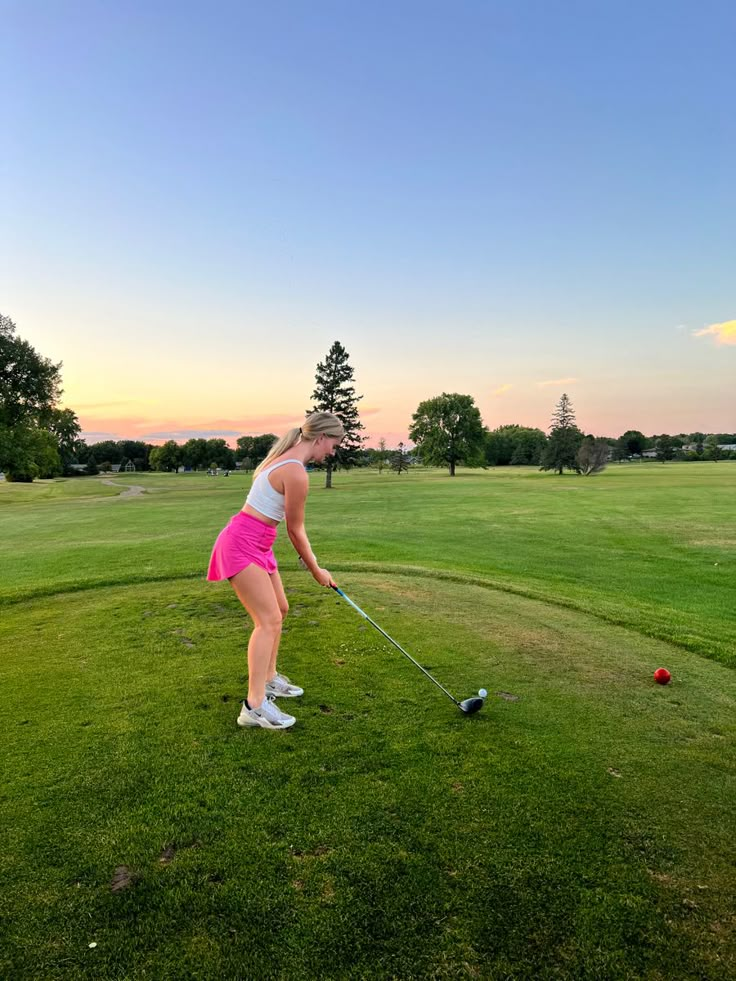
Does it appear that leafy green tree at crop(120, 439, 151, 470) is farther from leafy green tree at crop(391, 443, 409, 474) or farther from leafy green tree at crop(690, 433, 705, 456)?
leafy green tree at crop(690, 433, 705, 456)

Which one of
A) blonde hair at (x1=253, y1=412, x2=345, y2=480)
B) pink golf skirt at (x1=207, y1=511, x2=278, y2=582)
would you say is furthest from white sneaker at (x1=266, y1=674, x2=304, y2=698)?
blonde hair at (x1=253, y1=412, x2=345, y2=480)

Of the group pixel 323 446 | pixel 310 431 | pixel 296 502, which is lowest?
pixel 296 502

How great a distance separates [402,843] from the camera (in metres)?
2.89

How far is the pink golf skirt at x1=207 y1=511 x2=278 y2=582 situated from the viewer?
4.39m

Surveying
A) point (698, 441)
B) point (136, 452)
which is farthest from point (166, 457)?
point (698, 441)

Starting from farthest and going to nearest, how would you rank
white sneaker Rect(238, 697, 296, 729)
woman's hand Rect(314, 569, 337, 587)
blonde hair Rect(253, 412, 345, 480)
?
woman's hand Rect(314, 569, 337, 587) < blonde hair Rect(253, 412, 345, 480) < white sneaker Rect(238, 697, 296, 729)

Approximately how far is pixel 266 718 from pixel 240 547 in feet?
4.62

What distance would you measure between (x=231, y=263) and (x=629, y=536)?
1979 cm

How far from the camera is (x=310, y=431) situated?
4.47 m

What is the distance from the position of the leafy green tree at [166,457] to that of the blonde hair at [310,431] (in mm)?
137215

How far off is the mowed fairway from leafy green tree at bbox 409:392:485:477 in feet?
256

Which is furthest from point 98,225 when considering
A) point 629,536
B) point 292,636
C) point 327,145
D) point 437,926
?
point 437,926

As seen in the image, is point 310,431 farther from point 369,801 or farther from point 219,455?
point 219,455

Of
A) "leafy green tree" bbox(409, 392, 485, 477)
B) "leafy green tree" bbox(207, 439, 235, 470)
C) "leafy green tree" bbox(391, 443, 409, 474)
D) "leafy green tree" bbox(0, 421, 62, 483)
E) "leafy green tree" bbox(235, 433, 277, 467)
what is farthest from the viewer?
"leafy green tree" bbox(235, 433, 277, 467)
